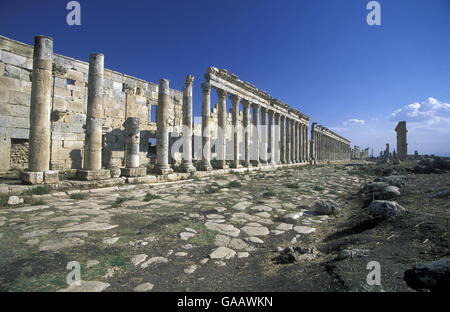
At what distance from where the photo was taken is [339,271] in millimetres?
2578

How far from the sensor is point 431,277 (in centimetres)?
206

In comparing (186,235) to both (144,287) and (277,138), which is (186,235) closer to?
(144,287)

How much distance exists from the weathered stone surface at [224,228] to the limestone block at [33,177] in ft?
20.9

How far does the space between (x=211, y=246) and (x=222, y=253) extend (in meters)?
0.29

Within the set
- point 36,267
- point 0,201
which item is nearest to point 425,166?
point 36,267

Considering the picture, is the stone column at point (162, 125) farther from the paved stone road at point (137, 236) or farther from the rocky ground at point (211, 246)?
the rocky ground at point (211, 246)

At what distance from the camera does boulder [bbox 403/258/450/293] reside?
6.54 ft

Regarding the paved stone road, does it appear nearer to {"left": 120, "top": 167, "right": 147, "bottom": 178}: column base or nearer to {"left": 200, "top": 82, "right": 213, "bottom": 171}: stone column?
{"left": 120, "top": 167, "right": 147, "bottom": 178}: column base

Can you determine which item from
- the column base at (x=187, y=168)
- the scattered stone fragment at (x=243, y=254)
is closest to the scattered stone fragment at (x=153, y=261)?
the scattered stone fragment at (x=243, y=254)

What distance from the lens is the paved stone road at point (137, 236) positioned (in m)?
2.72

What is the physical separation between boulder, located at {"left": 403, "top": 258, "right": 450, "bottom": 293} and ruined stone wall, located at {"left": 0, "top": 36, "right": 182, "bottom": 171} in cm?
1329

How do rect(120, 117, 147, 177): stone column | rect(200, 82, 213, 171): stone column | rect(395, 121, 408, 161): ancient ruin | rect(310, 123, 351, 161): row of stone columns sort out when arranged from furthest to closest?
rect(310, 123, 351, 161): row of stone columns, rect(395, 121, 408, 161): ancient ruin, rect(200, 82, 213, 171): stone column, rect(120, 117, 147, 177): stone column

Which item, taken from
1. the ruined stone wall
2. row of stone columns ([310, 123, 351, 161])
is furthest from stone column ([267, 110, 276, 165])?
row of stone columns ([310, 123, 351, 161])

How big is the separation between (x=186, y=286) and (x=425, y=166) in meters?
19.9
